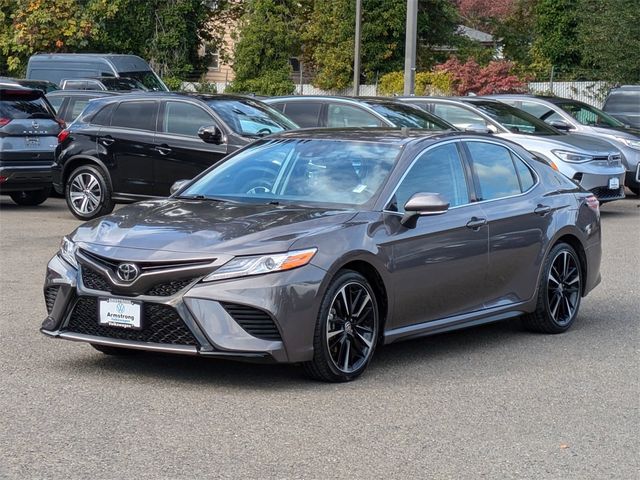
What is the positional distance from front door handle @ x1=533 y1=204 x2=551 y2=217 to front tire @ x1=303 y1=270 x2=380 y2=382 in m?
2.02

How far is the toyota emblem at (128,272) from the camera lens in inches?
281

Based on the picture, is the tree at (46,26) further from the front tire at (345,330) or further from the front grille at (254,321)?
the front grille at (254,321)

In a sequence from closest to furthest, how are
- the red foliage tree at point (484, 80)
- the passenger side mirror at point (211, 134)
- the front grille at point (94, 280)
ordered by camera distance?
→ the front grille at point (94, 280), the passenger side mirror at point (211, 134), the red foliage tree at point (484, 80)

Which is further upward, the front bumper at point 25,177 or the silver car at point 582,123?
the silver car at point 582,123

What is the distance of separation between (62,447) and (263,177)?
297 centimetres

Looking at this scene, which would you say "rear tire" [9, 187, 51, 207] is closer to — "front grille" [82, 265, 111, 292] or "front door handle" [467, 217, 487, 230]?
"front door handle" [467, 217, 487, 230]

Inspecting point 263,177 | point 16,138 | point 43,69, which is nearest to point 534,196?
point 263,177

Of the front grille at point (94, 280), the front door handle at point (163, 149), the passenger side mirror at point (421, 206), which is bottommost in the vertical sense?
the front door handle at point (163, 149)

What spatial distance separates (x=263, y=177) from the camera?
8422 mm

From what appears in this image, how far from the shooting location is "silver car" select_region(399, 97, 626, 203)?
17.9 m

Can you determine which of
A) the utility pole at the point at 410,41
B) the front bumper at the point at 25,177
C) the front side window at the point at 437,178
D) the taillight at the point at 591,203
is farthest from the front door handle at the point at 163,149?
the utility pole at the point at 410,41

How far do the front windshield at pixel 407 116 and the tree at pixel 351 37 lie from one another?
30.6 m

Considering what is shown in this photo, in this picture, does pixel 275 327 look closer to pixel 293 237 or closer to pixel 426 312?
pixel 293 237

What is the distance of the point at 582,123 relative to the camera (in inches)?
852
